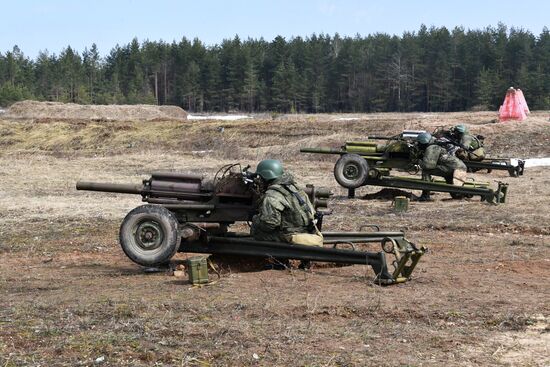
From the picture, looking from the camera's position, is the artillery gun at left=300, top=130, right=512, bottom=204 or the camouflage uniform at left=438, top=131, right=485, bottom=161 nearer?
the artillery gun at left=300, top=130, right=512, bottom=204

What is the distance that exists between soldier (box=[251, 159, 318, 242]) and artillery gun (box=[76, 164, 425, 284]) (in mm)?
136

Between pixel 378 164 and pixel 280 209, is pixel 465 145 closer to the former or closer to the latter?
pixel 378 164

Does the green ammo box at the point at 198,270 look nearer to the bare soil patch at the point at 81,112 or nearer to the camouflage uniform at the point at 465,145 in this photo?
the camouflage uniform at the point at 465,145

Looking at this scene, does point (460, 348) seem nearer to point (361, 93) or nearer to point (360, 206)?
point (360, 206)

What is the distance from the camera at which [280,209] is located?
9.58 meters

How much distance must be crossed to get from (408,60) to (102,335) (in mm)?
76249

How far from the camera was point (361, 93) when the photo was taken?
80.6 metres

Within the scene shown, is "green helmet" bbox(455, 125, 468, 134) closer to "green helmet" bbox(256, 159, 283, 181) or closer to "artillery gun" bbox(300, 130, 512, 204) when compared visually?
"artillery gun" bbox(300, 130, 512, 204)

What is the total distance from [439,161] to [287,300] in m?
11.0

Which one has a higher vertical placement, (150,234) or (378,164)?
(378,164)

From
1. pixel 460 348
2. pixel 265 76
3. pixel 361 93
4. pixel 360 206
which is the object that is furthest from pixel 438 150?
pixel 265 76

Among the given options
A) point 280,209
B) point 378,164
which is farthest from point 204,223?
point 378,164

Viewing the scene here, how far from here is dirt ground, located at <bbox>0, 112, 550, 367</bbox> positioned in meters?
6.31

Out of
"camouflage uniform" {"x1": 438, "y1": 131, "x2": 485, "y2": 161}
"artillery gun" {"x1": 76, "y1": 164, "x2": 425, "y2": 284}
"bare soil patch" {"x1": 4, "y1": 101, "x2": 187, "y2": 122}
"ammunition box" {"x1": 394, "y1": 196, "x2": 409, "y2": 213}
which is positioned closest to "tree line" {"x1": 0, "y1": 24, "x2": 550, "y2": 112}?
"bare soil patch" {"x1": 4, "y1": 101, "x2": 187, "y2": 122}
